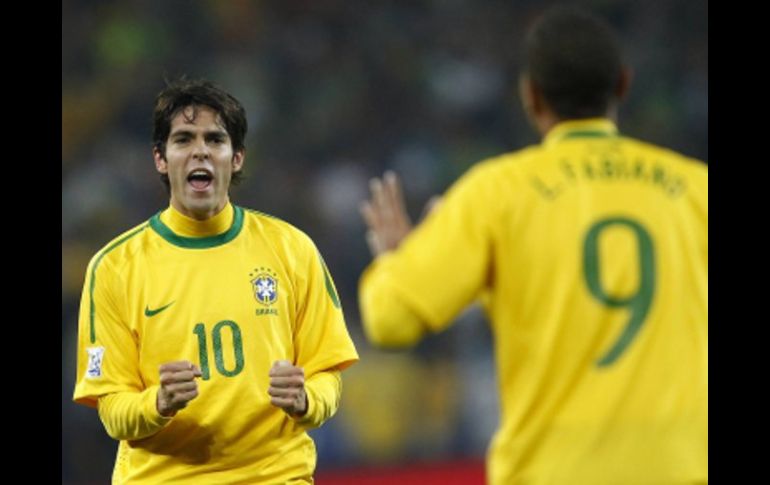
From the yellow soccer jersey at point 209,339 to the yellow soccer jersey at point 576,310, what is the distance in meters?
1.14

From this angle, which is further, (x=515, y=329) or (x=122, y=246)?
(x=122, y=246)

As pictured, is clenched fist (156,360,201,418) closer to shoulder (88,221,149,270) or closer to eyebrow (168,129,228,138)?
shoulder (88,221,149,270)

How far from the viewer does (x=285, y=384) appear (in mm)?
4574

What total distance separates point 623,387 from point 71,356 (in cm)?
671

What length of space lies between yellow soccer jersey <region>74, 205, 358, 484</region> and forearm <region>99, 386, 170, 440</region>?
70 millimetres

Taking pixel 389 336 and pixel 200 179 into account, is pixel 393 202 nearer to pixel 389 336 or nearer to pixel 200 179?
pixel 389 336

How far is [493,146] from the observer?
13.0m

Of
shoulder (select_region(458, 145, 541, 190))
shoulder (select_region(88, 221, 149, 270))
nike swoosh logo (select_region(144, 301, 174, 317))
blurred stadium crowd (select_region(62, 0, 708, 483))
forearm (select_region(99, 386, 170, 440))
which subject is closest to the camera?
shoulder (select_region(458, 145, 541, 190))

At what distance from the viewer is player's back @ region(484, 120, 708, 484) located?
3.86 metres

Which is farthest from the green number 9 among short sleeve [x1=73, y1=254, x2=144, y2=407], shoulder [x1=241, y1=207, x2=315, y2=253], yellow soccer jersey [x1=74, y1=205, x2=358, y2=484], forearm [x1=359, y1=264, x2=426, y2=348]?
short sleeve [x1=73, y1=254, x2=144, y2=407]

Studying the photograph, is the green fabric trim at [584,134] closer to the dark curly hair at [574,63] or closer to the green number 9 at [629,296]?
the dark curly hair at [574,63]

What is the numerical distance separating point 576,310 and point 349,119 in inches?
344

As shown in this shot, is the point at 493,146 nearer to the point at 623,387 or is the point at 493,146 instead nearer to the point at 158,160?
the point at 158,160

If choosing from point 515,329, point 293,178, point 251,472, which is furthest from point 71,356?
point 515,329
